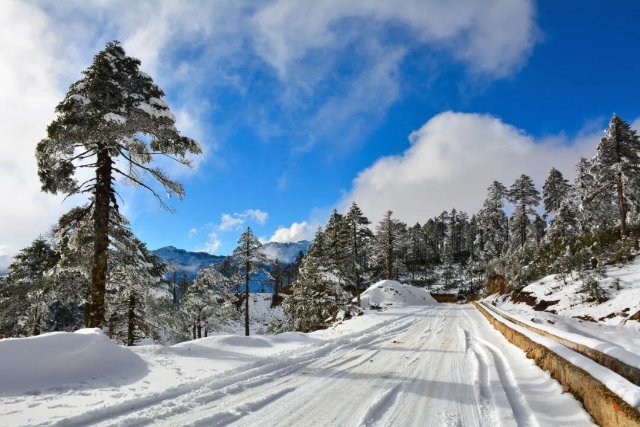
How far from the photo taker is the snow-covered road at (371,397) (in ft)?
13.3

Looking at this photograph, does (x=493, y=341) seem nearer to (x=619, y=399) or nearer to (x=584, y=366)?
(x=584, y=366)

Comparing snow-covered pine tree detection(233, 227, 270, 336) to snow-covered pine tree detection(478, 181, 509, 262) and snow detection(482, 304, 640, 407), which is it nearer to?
snow detection(482, 304, 640, 407)

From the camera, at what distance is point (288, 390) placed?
523 cm

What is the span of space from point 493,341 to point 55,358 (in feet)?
33.9

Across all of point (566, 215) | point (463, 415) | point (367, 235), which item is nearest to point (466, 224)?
point (566, 215)

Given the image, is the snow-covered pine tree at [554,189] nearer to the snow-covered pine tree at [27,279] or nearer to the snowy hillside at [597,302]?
the snowy hillside at [597,302]

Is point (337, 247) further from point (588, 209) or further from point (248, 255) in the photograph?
point (588, 209)

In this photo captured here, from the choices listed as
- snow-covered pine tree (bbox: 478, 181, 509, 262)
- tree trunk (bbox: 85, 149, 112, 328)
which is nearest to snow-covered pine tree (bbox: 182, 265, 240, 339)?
tree trunk (bbox: 85, 149, 112, 328)

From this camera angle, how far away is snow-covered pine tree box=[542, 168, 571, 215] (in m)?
58.1

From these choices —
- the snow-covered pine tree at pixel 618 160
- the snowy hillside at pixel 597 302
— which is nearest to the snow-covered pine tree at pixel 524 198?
the snow-covered pine tree at pixel 618 160

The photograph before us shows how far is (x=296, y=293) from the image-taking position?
3122 centimetres

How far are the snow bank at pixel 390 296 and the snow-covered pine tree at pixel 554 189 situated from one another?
110 feet

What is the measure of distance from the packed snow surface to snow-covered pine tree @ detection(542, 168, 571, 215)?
198 feet

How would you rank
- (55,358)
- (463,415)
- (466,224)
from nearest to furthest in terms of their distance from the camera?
1. (463,415)
2. (55,358)
3. (466,224)
